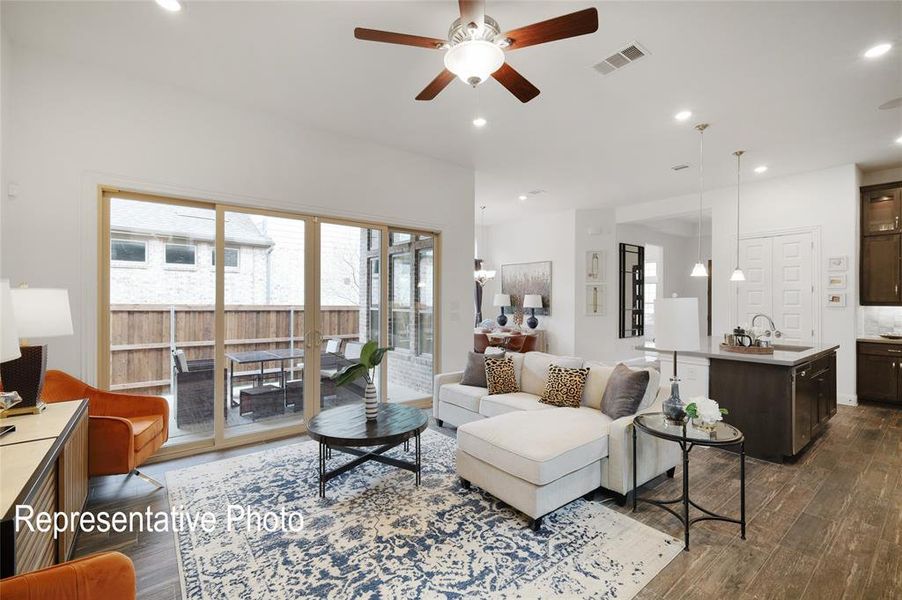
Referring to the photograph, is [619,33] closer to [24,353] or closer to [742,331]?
[742,331]

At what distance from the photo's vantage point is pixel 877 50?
284 centimetres

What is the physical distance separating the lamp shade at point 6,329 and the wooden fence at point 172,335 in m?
1.90

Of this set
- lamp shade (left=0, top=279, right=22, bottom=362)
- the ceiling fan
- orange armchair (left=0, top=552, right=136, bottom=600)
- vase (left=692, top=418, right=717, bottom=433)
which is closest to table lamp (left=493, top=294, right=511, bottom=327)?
vase (left=692, top=418, right=717, bottom=433)

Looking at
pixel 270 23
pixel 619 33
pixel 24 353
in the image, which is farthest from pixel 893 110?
pixel 24 353

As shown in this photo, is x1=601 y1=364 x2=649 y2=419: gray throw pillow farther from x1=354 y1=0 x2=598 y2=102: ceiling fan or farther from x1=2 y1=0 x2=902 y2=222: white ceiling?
x1=2 y1=0 x2=902 y2=222: white ceiling

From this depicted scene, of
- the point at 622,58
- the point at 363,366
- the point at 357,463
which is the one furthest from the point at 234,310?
the point at 622,58

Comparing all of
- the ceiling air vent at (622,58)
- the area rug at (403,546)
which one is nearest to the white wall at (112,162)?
the area rug at (403,546)

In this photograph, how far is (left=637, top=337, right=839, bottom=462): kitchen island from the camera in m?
3.23

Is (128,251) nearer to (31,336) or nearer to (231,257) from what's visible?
(231,257)

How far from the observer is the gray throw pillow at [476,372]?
409 centimetres

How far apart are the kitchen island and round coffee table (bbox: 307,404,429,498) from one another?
197 cm

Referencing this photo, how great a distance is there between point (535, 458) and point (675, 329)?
118 cm

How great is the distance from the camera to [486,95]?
3.51 metres

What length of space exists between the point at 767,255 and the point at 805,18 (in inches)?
167
